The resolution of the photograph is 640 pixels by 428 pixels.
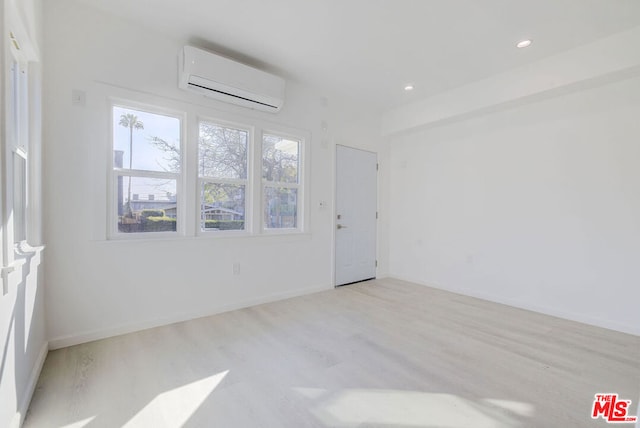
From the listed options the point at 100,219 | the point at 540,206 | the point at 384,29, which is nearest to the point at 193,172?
the point at 100,219

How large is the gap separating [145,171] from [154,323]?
147cm

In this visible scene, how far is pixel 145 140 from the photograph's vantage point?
9.17ft

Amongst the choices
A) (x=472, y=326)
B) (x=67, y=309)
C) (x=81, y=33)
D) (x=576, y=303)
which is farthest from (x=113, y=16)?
(x=576, y=303)

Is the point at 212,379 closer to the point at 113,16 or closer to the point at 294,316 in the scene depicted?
the point at 294,316

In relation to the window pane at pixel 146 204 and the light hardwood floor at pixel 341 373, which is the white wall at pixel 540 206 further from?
the window pane at pixel 146 204

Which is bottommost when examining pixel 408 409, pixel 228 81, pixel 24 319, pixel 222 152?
pixel 408 409

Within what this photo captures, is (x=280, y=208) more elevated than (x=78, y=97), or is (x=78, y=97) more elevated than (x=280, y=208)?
(x=78, y=97)

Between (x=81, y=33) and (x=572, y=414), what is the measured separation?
4.46 m

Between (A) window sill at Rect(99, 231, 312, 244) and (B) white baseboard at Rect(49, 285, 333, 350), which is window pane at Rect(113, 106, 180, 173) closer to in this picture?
(A) window sill at Rect(99, 231, 312, 244)

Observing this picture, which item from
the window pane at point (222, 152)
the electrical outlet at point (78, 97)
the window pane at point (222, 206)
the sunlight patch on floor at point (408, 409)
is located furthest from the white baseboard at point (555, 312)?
the electrical outlet at point (78, 97)

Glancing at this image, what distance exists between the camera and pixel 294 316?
10.4ft

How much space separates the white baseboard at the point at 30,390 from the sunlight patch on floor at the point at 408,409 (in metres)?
1.46

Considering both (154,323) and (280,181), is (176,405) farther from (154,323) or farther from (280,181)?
(280,181)

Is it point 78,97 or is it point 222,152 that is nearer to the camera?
point 78,97
